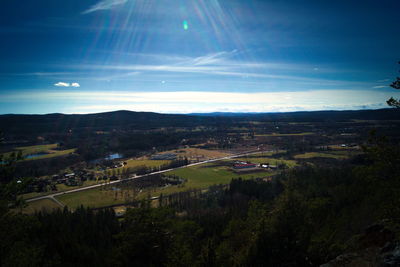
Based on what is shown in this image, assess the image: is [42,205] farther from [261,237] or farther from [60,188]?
[261,237]

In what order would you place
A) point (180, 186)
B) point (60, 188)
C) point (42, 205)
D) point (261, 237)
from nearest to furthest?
point (261, 237) → point (42, 205) → point (180, 186) → point (60, 188)

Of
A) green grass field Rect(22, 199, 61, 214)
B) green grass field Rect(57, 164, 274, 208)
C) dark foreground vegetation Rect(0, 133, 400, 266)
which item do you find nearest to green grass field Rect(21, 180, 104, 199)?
green grass field Rect(22, 199, 61, 214)

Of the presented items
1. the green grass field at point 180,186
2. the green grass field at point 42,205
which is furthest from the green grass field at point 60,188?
the green grass field at point 180,186

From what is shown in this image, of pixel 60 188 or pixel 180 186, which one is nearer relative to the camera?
pixel 180 186

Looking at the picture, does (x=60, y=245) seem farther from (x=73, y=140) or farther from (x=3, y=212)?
(x=73, y=140)

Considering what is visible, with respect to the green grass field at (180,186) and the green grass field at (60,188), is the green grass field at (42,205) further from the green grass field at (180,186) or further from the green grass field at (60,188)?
the green grass field at (60,188)

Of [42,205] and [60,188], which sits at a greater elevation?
[42,205]

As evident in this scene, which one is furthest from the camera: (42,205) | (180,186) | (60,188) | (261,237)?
(60,188)

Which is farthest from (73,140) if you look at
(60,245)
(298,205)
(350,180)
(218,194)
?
(298,205)

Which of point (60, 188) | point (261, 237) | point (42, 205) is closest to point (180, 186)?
point (42, 205)

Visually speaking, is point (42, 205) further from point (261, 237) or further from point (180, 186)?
point (261, 237)

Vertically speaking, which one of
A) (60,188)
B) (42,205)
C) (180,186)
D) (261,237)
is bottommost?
(60,188)
